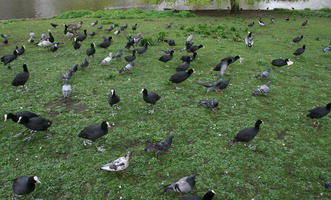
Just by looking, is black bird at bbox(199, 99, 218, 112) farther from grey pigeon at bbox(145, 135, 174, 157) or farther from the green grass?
grey pigeon at bbox(145, 135, 174, 157)

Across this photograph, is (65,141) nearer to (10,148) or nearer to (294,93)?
(10,148)

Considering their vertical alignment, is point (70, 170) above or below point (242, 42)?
below

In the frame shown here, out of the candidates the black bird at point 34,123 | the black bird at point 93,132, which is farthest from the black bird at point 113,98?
the black bird at point 34,123

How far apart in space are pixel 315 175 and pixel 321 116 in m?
2.64

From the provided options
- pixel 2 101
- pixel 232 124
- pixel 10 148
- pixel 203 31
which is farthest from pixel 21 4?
pixel 232 124

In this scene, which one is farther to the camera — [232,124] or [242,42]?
[242,42]

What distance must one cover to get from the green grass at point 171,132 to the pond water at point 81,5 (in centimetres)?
2224

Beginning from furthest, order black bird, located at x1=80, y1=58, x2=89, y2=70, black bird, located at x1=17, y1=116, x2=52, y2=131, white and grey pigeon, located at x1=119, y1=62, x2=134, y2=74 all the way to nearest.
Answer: black bird, located at x1=80, y1=58, x2=89, y2=70, white and grey pigeon, located at x1=119, y1=62, x2=134, y2=74, black bird, located at x1=17, y1=116, x2=52, y2=131

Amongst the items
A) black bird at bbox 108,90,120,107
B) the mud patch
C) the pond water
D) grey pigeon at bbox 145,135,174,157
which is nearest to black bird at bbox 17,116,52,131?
the mud patch

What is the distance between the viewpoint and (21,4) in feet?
117

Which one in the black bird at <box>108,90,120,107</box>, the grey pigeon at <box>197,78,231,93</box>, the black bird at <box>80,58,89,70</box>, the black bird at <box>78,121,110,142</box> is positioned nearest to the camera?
the black bird at <box>78,121,110,142</box>

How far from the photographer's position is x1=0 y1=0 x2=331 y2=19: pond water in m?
31.3

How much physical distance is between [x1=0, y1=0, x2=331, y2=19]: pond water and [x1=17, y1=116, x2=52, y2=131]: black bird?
27.7 meters

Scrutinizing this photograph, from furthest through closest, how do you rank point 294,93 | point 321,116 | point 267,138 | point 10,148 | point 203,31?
1. point 203,31
2. point 294,93
3. point 321,116
4. point 267,138
5. point 10,148
